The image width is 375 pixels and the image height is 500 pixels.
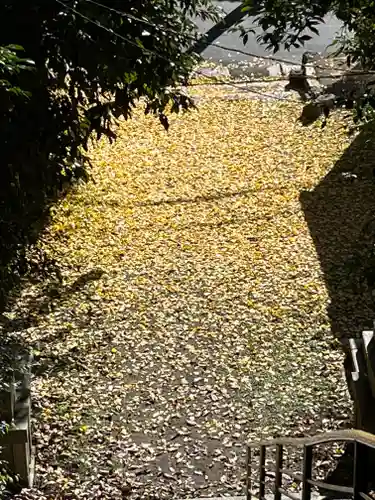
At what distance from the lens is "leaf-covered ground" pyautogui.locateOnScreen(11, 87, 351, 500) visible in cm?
537

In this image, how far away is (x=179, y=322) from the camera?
6820mm

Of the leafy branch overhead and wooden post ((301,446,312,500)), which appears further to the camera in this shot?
the leafy branch overhead

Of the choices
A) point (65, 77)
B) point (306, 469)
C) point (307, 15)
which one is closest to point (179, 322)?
point (65, 77)

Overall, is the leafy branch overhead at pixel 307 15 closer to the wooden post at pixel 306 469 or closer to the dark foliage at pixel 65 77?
the dark foliage at pixel 65 77

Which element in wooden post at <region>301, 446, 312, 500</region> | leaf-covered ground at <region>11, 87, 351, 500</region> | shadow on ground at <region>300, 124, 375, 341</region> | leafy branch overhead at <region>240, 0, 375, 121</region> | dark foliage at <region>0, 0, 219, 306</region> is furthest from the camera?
shadow on ground at <region>300, 124, 375, 341</region>

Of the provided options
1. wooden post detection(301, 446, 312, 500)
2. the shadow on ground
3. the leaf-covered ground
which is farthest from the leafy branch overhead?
Result: the leaf-covered ground

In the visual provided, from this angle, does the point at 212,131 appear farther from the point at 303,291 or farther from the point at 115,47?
the point at 115,47

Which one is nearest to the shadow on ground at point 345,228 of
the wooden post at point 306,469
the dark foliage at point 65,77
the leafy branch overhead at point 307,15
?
the dark foliage at point 65,77

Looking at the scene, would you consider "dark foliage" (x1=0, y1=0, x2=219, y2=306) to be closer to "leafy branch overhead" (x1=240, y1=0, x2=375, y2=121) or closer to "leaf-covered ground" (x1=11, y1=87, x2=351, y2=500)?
"leafy branch overhead" (x1=240, y1=0, x2=375, y2=121)

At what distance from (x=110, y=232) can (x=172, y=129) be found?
317 cm

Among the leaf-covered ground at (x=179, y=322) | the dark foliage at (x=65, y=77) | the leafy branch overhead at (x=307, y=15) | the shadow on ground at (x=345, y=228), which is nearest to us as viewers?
the leafy branch overhead at (x=307, y=15)

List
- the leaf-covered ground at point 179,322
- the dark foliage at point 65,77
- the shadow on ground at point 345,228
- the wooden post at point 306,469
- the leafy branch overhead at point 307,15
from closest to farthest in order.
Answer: the wooden post at point 306,469 → the leafy branch overhead at point 307,15 → the dark foliage at point 65,77 → the leaf-covered ground at point 179,322 → the shadow on ground at point 345,228

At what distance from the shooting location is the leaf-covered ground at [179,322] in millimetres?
5367

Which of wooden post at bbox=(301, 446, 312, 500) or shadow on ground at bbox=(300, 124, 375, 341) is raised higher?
shadow on ground at bbox=(300, 124, 375, 341)
